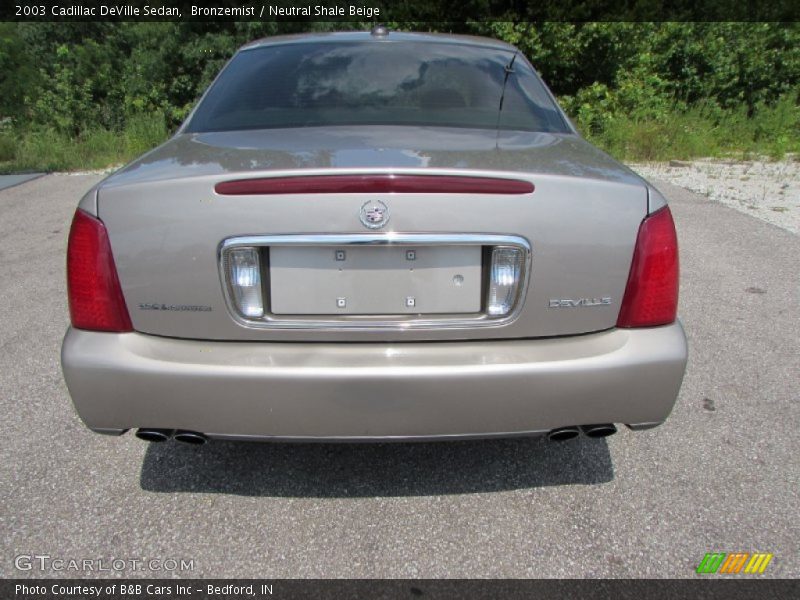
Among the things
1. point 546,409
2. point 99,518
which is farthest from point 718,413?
point 99,518

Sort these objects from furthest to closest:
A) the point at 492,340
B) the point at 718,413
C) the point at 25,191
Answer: the point at 25,191 → the point at 718,413 → the point at 492,340

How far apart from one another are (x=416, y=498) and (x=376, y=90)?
1.61 meters

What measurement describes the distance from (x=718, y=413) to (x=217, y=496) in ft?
7.03

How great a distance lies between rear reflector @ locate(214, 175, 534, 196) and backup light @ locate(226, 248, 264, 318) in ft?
0.55

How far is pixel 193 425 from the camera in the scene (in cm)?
195

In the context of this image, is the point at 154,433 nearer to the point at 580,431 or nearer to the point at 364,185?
the point at 364,185

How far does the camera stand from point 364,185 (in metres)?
1.80

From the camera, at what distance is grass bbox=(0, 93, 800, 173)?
1141 centimetres

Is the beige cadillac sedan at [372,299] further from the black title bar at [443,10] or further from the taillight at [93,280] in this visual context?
the black title bar at [443,10]

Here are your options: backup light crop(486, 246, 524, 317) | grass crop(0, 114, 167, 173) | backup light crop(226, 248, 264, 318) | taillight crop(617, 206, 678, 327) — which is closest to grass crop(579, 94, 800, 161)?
grass crop(0, 114, 167, 173)

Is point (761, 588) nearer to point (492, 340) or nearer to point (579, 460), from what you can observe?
point (579, 460)

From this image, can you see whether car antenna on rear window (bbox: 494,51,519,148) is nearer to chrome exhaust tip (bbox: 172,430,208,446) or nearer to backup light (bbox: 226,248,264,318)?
backup light (bbox: 226,248,264,318)

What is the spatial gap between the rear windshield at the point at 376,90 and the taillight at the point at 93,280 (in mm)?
852

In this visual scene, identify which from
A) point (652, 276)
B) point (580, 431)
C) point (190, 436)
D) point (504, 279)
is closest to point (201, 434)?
point (190, 436)
